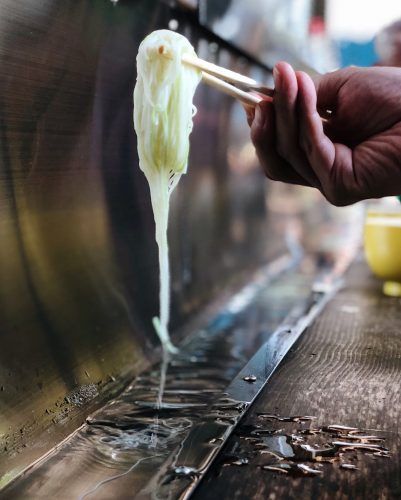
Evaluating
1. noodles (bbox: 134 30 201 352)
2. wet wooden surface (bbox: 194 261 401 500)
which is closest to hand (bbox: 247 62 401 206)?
noodles (bbox: 134 30 201 352)

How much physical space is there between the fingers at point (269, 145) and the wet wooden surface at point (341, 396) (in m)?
0.43

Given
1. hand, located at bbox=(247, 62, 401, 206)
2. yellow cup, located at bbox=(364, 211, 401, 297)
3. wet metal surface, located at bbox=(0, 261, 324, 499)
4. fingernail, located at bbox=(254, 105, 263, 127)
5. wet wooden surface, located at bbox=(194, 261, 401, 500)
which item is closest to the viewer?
wet wooden surface, located at bbox=(194, 261, 401, 500)

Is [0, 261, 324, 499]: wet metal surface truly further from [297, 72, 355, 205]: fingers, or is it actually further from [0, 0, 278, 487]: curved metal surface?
[297, 72, 355, 205]: fingers

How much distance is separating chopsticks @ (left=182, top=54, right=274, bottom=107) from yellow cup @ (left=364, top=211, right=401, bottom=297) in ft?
3.16

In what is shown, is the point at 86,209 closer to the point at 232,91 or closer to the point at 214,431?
the point at 232,91

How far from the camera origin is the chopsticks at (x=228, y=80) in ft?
3.95

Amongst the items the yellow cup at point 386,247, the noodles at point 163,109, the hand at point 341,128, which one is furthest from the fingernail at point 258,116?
the yellow cup at point 386,247

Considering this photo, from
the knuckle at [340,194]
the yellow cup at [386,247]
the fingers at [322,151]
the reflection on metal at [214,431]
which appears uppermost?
the fingers at [322,151]

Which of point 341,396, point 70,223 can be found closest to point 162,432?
point 341,396

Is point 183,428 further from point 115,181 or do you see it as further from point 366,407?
point 115,181

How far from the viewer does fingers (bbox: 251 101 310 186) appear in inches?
48.6

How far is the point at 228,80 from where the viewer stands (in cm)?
124

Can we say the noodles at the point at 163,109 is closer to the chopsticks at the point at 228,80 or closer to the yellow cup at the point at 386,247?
the chopsticks at the point at 228,80

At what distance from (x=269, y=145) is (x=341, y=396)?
21.6 inches
